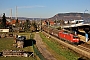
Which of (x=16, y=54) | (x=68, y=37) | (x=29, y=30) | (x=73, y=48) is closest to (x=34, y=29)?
(x=29, y=30)

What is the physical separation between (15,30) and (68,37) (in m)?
53.7

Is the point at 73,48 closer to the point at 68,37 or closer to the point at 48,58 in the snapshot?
the point at 68,37

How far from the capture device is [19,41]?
4525 cm

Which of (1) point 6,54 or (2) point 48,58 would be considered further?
(1) point 6,54

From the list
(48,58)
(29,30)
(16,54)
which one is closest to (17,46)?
(16,54)

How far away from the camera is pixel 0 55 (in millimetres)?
32156

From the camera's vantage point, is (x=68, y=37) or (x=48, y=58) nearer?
(x=48, y=58)

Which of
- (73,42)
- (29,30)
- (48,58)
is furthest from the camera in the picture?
(29,30)

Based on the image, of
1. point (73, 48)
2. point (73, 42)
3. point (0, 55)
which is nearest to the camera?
point (0, 55)

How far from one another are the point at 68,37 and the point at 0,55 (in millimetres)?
19886

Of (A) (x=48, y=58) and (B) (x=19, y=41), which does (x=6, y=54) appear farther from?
(B) (x=19, y=41)

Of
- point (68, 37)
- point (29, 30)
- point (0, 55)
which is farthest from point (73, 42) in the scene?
point (29, 30)

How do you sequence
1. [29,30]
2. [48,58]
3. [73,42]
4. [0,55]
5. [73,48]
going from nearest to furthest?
1. [48,58]
2. [0,55]
3. [73,48]
4. [73,42]
5. [29,30]

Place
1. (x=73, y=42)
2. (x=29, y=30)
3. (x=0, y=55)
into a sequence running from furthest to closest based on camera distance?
(x=29, y=30), (x=73, y=42), (x=0, y=55)
